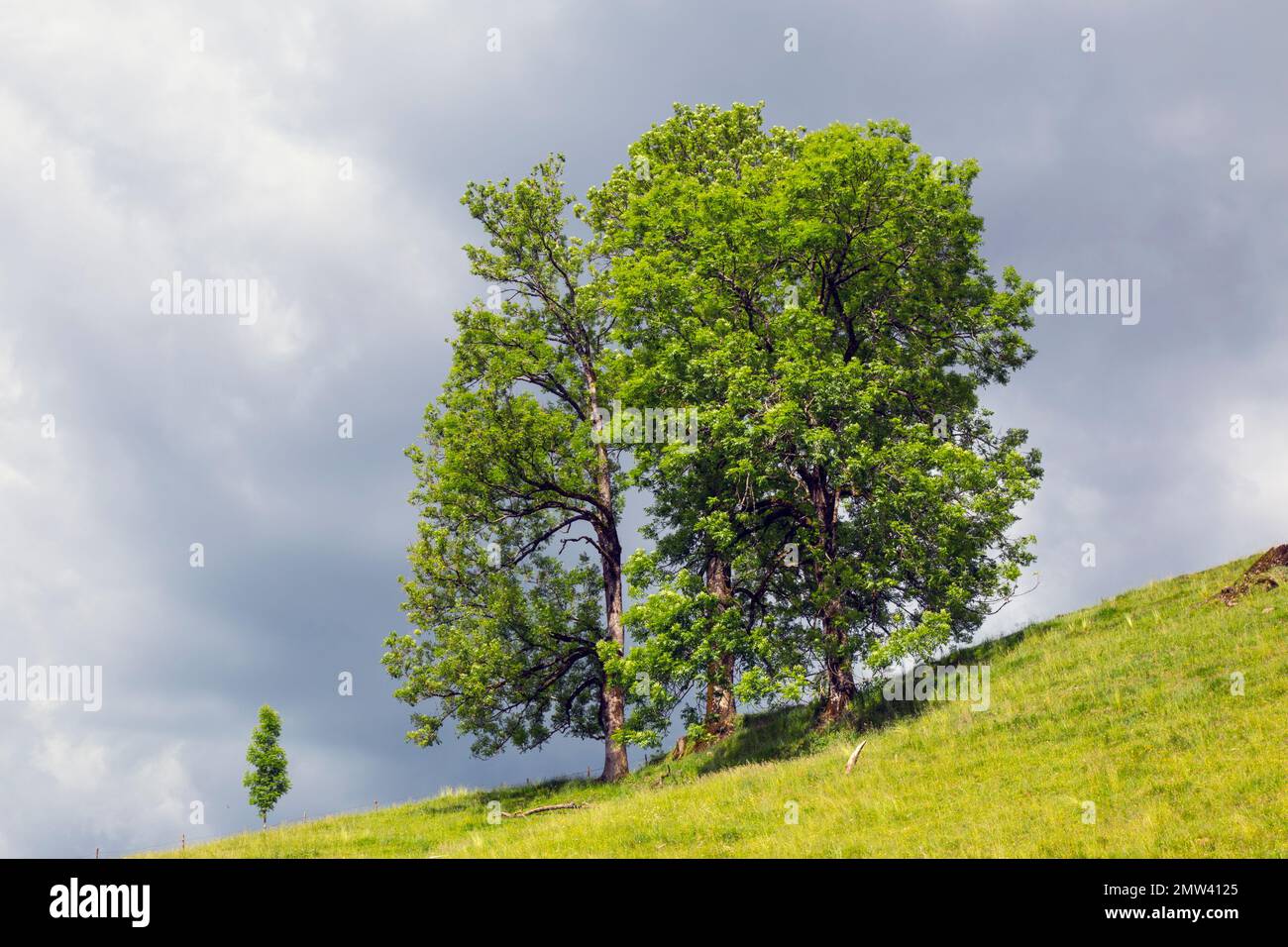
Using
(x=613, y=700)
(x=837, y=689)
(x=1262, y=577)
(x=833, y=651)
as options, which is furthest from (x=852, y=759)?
(x=1262, y=577)

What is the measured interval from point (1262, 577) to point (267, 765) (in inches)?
1398

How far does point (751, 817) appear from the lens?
21984mm

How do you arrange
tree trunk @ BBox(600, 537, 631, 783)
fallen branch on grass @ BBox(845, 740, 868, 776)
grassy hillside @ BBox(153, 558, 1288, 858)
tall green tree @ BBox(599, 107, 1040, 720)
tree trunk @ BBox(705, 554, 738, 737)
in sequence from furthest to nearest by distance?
tree trunk @ BBox(600, 537, 631, 783), tree trunk @ BBox(705, 554, 738, 737), tall green tree @ BBox(599, 107, 1040, 720), fallen branch on grass @ BBox(845, 740, 868, 776), grassy hillside @ BBox(153, 558, 1288, 858)

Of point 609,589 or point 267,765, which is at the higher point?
point 609,589

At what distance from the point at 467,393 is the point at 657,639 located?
12.3 m

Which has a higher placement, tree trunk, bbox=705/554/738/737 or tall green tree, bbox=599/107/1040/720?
tall green tree, bbox=599/107/1040/720

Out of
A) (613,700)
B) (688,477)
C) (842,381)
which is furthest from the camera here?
(613,700)

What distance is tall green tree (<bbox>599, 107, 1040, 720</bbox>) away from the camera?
93.4 ft

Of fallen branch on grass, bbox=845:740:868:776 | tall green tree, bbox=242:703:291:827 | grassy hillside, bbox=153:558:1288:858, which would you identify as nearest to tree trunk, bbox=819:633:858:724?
grassy hillside, bbox=153:558:1288:858

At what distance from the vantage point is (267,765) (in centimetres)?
4019

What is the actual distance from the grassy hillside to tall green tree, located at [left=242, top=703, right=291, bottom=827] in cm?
896

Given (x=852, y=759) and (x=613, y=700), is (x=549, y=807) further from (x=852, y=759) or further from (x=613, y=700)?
(x=852, y=759)

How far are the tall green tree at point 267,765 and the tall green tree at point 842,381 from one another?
63.7 ft

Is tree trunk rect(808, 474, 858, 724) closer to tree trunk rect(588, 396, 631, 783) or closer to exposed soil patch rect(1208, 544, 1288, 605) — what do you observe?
tree trunk rect(588, 396, 631, 783)
